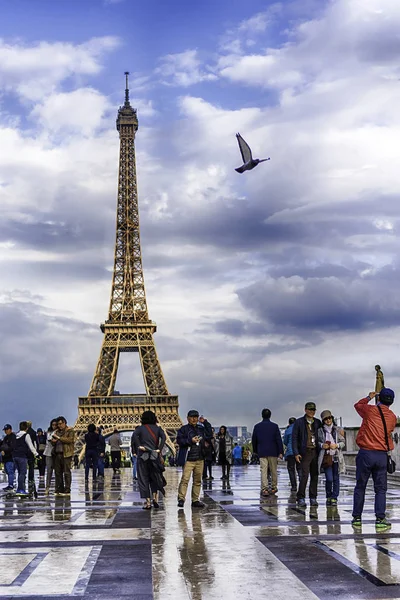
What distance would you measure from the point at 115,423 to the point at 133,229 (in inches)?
849

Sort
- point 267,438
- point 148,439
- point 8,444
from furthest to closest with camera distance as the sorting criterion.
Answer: point 8,444 < point 267,438 < point 148,439

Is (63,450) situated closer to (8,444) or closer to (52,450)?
(52,450)

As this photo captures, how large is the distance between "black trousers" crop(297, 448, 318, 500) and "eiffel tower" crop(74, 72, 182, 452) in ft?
218

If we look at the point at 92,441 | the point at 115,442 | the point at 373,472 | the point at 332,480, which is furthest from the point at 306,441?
the point at 115,442

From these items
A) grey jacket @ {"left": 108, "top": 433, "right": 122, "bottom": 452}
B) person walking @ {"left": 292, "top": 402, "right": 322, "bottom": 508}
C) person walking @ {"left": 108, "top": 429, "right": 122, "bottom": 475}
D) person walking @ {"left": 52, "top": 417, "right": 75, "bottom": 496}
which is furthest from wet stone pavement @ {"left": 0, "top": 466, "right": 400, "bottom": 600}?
person walking @ {"left": 108, "top": 429, "right": 122, "bottom": 475}

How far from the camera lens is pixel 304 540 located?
10.8 metres

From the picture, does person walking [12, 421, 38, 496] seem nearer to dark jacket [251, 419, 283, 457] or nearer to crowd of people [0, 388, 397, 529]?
crowd of people [0, 388, 397, 529]

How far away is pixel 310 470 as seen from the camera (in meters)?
16.3

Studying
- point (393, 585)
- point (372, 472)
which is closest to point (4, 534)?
point (372, 472)

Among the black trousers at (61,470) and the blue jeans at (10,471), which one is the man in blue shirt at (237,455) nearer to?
the blue jeans at (10,471)

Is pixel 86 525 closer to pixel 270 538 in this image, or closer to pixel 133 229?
pixel 270 538

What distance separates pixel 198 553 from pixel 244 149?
15457 mm

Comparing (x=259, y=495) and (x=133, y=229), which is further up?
(x=133, y=229)

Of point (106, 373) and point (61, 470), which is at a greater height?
point (106, 373)
